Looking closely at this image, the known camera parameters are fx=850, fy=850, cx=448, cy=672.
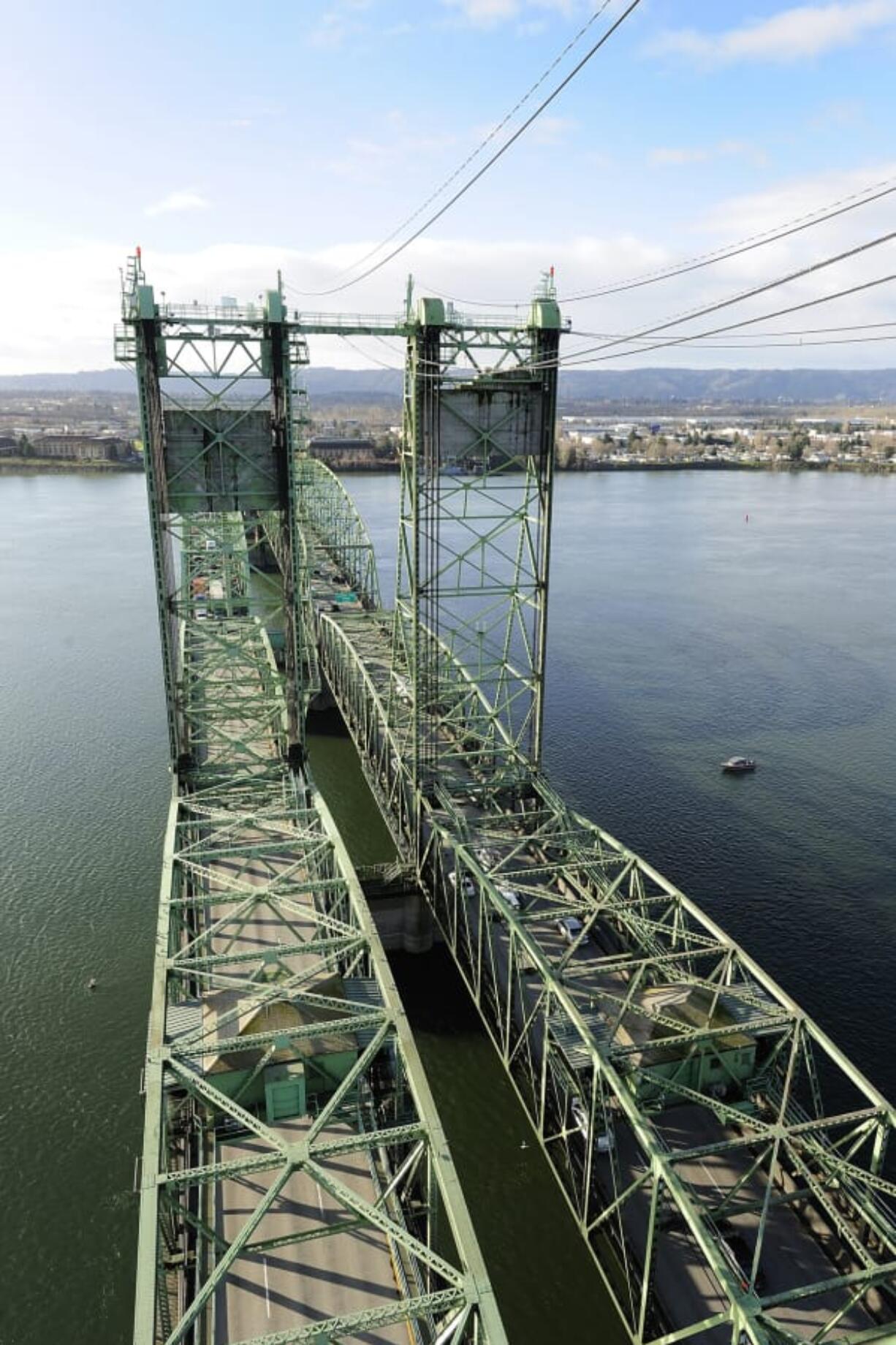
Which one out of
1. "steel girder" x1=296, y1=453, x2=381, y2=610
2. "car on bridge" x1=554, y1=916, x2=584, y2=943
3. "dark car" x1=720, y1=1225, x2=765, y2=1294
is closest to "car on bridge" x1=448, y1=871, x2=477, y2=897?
"car on bridge" x1=554, y1=916, x2=584, y2=943

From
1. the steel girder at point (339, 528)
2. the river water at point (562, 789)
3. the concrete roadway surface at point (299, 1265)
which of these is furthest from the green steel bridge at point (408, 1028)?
the steel girder at point (339, 528)

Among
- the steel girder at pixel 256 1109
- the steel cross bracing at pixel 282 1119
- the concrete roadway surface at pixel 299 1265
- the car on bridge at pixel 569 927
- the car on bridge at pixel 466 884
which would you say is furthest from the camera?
the car on bridge at pixel 466 884

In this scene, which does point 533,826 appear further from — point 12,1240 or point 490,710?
point 12,1240

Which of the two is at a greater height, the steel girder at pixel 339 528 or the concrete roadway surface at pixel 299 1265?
the steel girder at pixel 339 528

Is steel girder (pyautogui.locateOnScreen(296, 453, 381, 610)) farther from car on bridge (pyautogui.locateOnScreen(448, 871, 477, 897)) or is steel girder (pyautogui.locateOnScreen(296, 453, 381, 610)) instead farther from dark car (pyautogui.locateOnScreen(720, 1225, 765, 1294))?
dark car (pyautogui.locateOnScreen(720, 1225, 765, 1294))

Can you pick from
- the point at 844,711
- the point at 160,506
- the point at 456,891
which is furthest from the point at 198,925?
the point at 844,711

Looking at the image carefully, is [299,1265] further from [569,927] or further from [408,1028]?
[569,927]

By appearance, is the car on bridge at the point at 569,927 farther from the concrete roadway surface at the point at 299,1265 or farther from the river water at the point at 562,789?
the concrete roadway surface at the point at 299,1265
